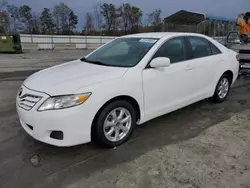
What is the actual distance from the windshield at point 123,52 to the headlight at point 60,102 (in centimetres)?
100

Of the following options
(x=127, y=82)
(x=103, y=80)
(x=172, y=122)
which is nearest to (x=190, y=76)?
(x=172, y=122)

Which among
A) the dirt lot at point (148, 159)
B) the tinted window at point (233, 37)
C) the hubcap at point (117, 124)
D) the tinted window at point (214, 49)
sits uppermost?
the tinted window at point (233, 37)

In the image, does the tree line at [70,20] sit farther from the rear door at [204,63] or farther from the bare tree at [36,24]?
the rear door at [204,63]

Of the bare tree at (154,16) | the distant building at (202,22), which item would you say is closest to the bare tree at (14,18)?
the bare tree at (154,16)

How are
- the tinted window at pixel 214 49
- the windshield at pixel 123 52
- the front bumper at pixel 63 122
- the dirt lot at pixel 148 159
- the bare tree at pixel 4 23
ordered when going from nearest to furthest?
the dirt lot at pixel 148 159 < the front bumper at pixel 63 122 < the windshield at pixel 123 52 < the tinted window at pixel 214 49 < the bare tree at pixel 4 23

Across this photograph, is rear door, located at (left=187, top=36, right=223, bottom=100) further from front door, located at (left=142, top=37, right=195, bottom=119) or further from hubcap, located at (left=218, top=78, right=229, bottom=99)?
hubcap, located at (left=218, top=78, right=229, bottom=99)

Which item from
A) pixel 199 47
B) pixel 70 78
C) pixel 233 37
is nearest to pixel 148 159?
pixel 70 78

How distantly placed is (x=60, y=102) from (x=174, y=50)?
2.18 meters

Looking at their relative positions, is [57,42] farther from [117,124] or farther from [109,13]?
[117,124]

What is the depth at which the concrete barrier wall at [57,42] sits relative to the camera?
82.0ft

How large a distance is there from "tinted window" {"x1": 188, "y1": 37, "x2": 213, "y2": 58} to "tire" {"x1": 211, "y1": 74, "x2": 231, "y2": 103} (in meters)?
0.72

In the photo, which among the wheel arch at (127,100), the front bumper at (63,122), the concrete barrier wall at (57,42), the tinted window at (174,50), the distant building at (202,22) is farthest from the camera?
the concrete barrier wall at (57,42)

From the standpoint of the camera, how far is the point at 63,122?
9.14 ft

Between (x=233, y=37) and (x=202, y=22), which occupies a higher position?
(x=202, y=22)
